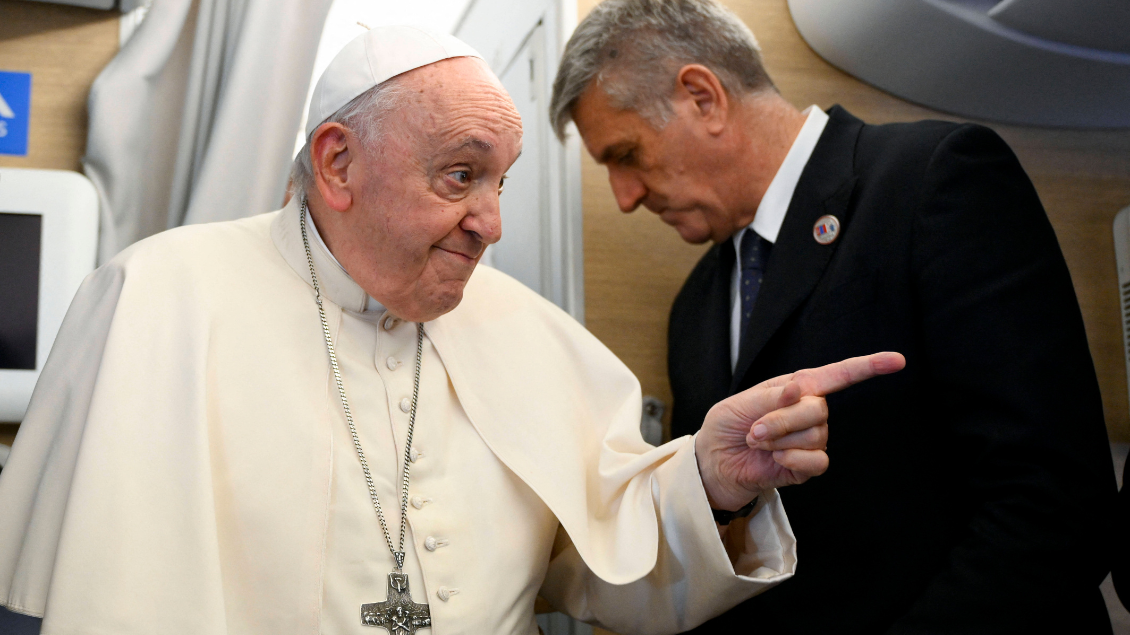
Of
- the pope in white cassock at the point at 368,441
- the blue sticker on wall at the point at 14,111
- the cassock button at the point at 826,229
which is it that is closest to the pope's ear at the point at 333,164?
the pope in white cassock at the point at 368,441

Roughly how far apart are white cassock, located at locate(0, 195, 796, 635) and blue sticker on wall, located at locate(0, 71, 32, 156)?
961mm

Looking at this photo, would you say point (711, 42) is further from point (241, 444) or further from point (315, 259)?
point (241, 444)

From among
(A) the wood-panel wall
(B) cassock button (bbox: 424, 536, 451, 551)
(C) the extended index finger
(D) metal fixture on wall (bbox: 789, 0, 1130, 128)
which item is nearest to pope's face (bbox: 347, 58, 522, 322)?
(B) cassock button (bbox: 424, 536, 451, 551)

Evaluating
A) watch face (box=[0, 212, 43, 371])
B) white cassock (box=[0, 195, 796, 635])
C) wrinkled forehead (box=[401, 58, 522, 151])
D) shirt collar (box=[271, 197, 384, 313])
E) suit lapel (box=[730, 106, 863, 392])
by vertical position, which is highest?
wrinkled forehead (box=[401, 58, 522, 151])

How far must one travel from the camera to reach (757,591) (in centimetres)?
154

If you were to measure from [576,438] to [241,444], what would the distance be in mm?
612

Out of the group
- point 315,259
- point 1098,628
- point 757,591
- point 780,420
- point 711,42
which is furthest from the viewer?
point 711,42

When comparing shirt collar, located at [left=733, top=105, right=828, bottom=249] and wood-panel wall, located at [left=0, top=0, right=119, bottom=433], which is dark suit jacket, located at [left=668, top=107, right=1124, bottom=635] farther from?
wood-panel wall, located at [left=0, top=0, right=119, bottom=433]

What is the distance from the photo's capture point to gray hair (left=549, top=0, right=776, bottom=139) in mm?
2281

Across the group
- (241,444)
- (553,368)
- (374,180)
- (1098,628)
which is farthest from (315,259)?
(1098,628)

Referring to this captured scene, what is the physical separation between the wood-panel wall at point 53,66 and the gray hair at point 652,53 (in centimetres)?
123

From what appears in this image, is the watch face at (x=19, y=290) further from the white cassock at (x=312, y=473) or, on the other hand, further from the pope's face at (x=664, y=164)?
the pope's face at (x=664, y=164)

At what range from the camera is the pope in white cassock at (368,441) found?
132cm

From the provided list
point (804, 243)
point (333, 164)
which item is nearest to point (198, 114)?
point (333, 164)
